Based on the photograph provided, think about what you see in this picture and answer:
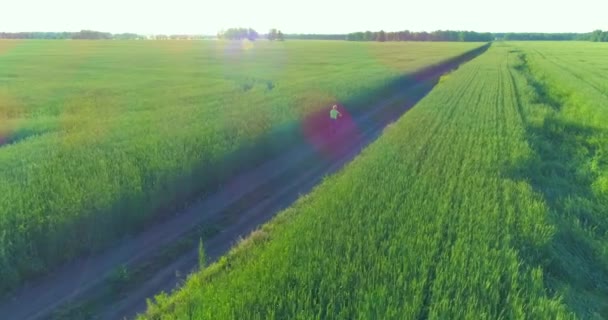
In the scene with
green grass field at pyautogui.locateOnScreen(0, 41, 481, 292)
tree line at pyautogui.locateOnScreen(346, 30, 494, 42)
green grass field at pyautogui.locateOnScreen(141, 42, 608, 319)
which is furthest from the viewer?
tree line at pyautogui.locateOnScreen(346, 30, 494, 42)

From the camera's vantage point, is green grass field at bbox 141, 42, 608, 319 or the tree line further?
the tree line

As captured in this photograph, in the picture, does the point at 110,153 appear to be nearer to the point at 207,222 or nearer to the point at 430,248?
the point at 207,222

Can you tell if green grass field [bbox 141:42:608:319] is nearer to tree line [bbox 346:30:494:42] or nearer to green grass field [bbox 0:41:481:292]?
green grass field [bbox 0:41:481:292]

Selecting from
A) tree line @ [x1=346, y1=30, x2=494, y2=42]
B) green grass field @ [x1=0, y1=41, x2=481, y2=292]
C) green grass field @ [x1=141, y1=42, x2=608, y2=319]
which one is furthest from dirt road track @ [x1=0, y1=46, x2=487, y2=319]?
tree line @ [x1=346, y1=30, x2=494, y2=42]

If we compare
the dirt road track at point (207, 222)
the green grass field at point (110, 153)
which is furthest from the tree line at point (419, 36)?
the dirt road track at point (207, 222)

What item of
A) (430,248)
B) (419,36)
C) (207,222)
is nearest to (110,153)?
(207,222)

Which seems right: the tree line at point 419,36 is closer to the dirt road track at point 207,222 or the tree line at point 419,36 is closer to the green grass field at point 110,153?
the green grass field at point 110,153
